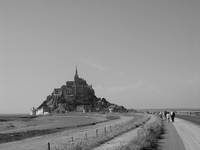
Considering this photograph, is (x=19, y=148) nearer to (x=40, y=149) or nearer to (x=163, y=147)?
(x=40, y=149)

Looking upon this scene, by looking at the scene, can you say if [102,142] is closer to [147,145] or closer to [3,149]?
[147,145]

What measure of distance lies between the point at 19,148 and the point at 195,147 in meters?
17.6

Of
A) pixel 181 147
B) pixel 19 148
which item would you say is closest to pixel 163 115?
pixel 19 148

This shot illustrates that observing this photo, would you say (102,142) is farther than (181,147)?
Yes

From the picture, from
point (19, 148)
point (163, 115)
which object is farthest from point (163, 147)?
point (163, 115)

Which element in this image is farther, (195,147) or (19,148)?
(19,148)

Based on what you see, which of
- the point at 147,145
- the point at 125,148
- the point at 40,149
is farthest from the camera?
the point at 40,149

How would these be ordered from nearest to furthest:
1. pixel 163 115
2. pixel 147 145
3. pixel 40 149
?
1. pixel 147 145
2. pixel 40 149
3. pixel 163 115

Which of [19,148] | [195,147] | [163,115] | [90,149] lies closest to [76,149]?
[90,149]

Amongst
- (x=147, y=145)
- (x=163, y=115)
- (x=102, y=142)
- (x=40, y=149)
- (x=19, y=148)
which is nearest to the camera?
(x=147, y=145)

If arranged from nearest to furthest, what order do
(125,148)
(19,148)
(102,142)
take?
(125,148) → (102,142) → (19,148)

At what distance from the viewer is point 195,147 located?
23266mm

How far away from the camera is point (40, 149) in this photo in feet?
102

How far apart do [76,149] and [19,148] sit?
40.2 feet
